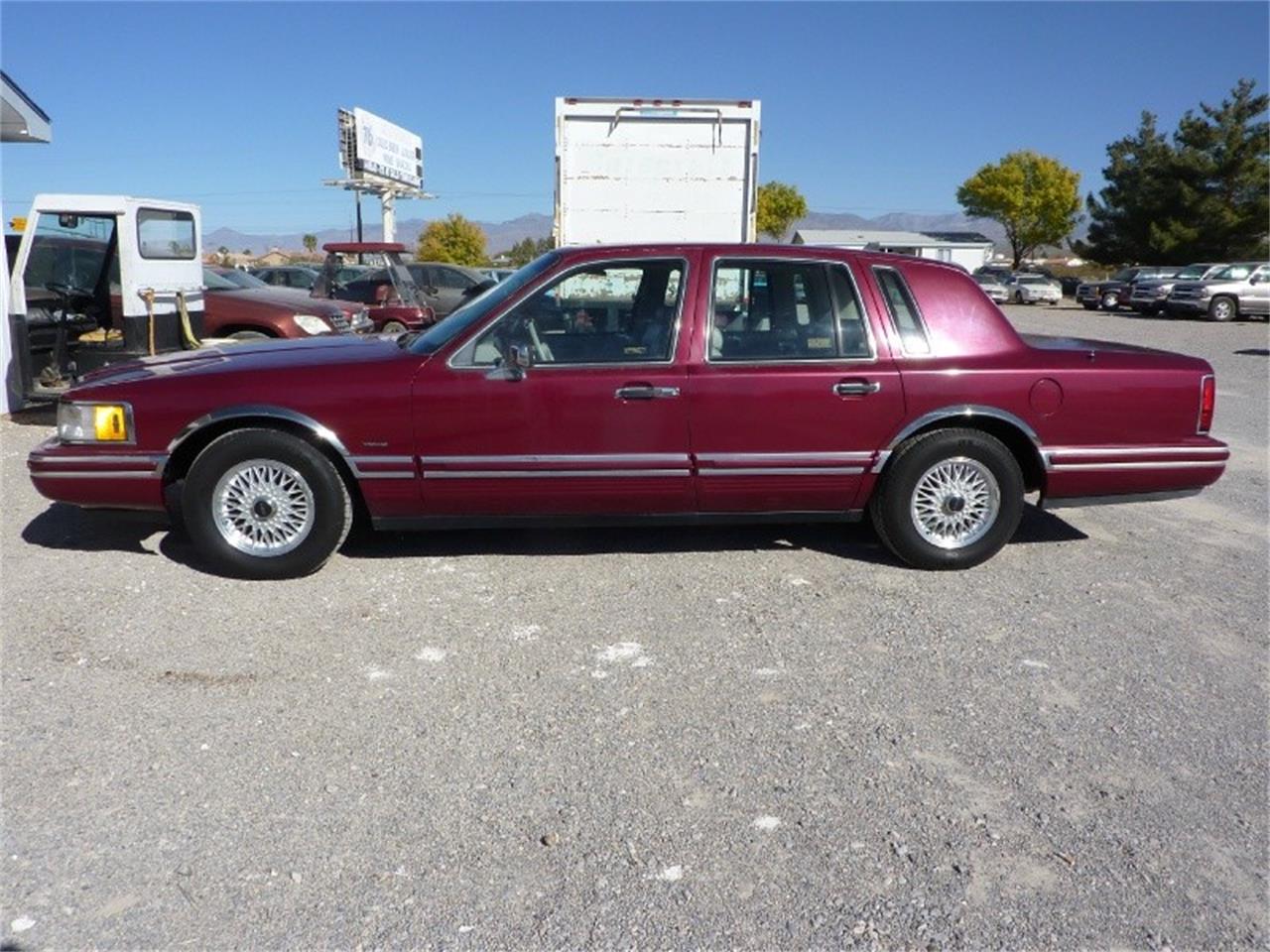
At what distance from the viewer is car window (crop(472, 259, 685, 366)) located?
5027 millimetres

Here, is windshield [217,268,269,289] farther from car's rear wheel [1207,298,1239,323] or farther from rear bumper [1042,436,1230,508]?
car's rear wheel [1207,298,1239,323]

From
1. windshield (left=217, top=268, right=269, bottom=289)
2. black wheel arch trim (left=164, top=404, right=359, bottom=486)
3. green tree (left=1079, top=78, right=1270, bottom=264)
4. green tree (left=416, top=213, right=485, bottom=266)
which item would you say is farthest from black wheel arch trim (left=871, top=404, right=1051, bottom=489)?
green tree (left=416, top=213, right=485, bottom=266)

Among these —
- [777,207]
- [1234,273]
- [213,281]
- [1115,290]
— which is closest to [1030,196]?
[777,207]

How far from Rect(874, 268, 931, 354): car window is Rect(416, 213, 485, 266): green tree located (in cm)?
5618

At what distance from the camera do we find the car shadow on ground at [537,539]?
217 inches

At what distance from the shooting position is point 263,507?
499 centimetres

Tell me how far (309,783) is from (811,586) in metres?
2.59

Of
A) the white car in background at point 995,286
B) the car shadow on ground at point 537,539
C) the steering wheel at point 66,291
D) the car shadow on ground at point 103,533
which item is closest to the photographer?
the car shadow on ground at point 103,533

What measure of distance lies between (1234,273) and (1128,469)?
29585 mm

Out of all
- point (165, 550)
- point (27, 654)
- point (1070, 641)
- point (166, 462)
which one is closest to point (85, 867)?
point (27, 654)

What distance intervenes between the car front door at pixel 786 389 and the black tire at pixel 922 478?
0.15 metres

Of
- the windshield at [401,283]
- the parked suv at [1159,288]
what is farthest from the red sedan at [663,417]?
the parked suv at [1159,288]

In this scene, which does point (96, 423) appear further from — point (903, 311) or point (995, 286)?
point (995, 286)

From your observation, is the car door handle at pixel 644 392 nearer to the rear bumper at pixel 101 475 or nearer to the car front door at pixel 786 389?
the car front door at pixel 786 389
